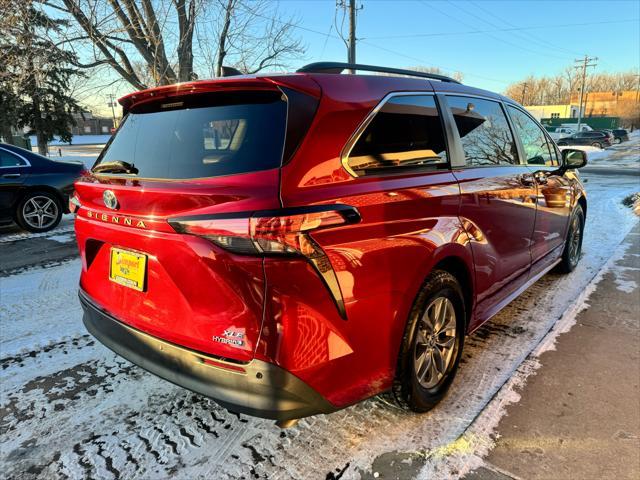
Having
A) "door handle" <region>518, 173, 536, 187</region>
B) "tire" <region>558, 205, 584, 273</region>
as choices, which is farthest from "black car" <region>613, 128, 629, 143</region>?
"door handle" <region>518, 173, 536, 187</region>

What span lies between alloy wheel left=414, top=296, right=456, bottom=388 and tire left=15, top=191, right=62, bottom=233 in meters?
7.21

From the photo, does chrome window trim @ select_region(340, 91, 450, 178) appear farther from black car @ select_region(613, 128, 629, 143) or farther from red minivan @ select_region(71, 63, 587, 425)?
A: black car @ select_region(613, 128, 629, 143)

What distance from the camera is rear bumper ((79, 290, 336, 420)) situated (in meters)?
1.72

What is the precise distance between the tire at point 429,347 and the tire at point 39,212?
7215 mm

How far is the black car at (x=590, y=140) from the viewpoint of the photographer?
119 ft

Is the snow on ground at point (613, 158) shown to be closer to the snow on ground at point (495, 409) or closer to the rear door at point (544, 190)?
the rear door at point (544, 190)

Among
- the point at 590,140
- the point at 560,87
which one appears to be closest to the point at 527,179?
the point at 590,140

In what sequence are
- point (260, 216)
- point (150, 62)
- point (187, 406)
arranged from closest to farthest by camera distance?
point (260, 216), point (187, 406), point (150, 62)

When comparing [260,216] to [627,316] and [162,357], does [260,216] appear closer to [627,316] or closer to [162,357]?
[162,357]

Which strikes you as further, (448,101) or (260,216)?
(448,101)

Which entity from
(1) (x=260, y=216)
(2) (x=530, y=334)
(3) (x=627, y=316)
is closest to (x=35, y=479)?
(1) (x=260, y=216)

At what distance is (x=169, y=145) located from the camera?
2.19m

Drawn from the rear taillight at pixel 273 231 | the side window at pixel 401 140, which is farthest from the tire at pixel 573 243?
the rear taillight at pixel 273 231

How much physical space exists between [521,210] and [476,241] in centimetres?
95
